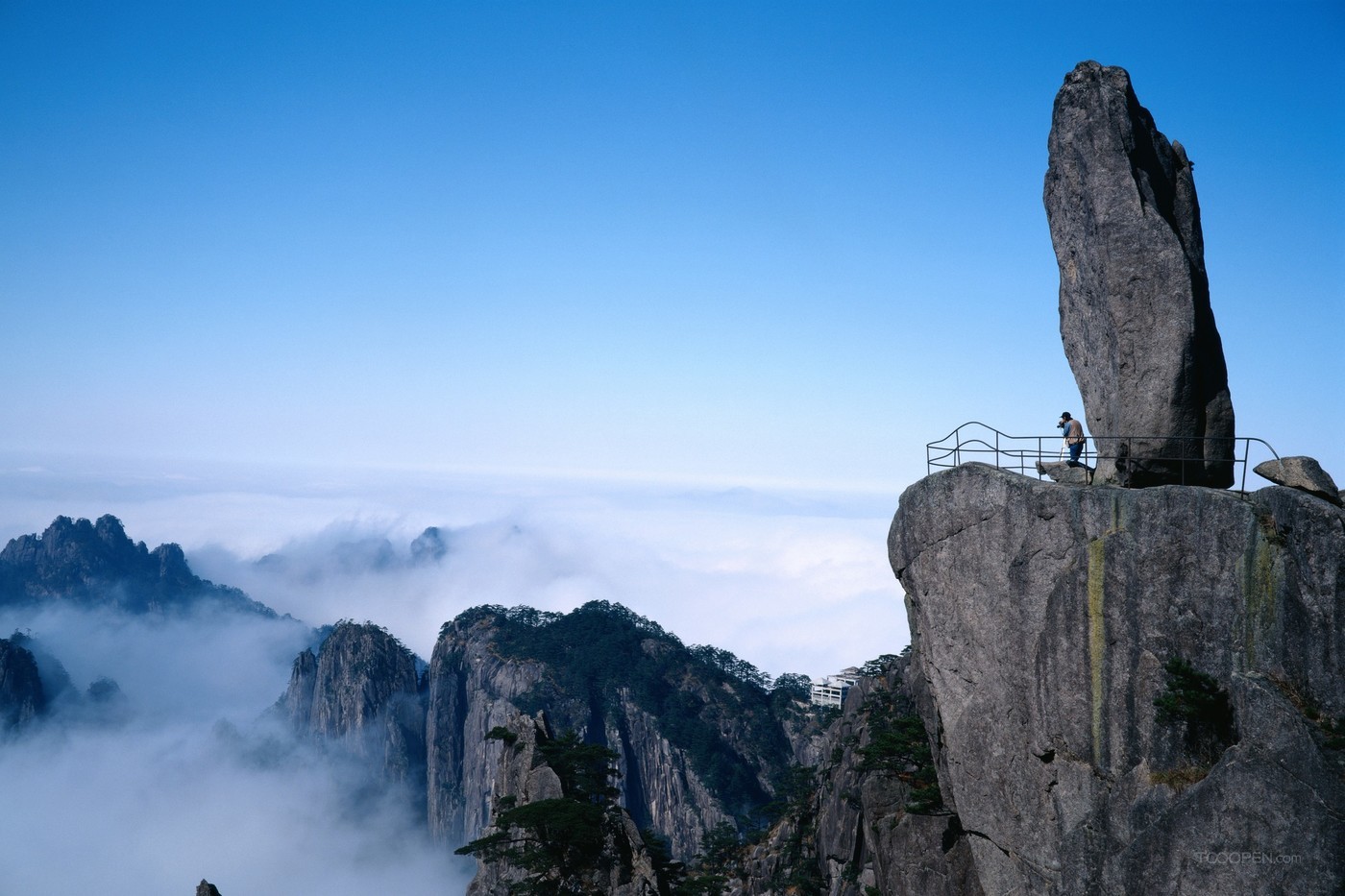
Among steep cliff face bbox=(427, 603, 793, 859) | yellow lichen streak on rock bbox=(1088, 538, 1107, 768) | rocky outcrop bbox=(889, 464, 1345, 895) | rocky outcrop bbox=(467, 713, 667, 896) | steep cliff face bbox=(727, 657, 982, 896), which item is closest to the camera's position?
rocky outcrop bbox=(889, 464, 1345, 895)

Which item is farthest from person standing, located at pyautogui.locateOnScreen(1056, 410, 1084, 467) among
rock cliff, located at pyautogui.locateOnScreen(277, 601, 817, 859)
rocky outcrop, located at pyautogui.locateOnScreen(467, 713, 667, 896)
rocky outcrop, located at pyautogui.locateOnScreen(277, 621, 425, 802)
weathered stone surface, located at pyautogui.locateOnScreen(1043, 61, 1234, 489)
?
rocky outcrop, located at pyautogui.locateOnScreen(277, 621, 425, 802)

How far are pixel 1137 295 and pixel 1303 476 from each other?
641cm

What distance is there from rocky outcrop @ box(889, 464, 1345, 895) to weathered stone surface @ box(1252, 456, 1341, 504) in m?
1.45

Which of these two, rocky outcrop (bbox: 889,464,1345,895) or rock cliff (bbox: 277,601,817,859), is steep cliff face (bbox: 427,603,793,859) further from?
rocky outcrop (bbox: 889,464,1345,895)

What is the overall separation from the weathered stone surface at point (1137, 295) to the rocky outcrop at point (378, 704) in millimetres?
180446

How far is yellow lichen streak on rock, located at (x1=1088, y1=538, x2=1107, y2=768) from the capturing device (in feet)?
78.6

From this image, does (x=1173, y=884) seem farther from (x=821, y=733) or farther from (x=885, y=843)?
(x=821, y=733)

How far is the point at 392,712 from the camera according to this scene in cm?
18700

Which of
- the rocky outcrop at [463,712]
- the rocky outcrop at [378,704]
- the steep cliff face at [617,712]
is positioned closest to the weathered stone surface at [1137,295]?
the steep cliff face at [617,712]

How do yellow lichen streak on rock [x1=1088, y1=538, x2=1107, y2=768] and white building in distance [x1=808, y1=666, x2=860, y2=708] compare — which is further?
white building in distance [x1=808, y1=666, x2=860, y2=708]

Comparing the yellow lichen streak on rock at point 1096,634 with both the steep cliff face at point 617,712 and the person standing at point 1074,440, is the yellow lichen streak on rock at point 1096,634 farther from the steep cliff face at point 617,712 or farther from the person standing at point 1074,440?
the steep cliff face at point 617,712

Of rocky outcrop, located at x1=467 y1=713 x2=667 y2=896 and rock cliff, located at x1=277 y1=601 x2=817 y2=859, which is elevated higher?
rocky outcrop, located at x1=467 y1=713 x2=667 y2=896

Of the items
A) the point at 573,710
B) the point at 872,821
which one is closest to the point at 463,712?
the point at 573,710

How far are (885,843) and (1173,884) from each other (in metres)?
16.7
